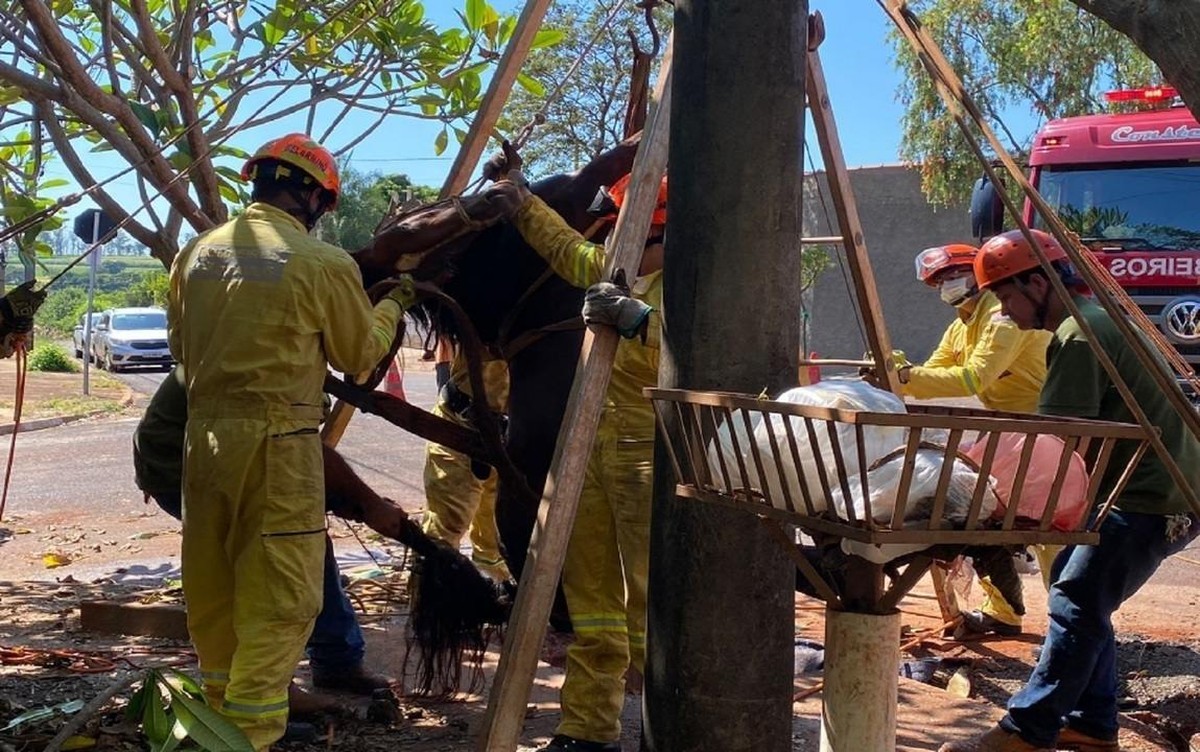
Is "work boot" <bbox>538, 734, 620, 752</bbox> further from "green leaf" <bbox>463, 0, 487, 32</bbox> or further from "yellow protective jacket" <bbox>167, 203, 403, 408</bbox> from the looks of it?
"green leaf" <bbox>463, 0, 487, 32</bbox>

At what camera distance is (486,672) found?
458 centimetres

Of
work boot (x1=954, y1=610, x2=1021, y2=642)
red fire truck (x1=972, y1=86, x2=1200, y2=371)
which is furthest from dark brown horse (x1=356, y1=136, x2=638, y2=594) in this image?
red fire truck (x1=972, y1=86, x2=1200, y2=371)

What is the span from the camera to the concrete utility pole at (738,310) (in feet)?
7.79

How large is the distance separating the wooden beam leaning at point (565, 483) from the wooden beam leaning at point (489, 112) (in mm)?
822

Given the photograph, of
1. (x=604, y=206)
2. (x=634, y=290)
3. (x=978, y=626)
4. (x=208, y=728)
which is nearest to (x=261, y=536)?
(x=208, y=728)

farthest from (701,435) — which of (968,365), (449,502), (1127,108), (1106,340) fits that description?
(1127,108)

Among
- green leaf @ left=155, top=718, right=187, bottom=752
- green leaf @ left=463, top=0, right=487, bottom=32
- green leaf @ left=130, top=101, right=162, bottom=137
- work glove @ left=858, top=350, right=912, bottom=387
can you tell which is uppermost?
green leaf @ left=463, top=0, right=487, bottom=32

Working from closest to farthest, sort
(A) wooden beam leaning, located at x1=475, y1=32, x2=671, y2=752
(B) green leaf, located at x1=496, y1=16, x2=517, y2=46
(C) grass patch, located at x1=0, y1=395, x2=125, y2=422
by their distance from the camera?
Answer: (A) wooden beam leaning, located at x1=475, y1=32, x2=671, y2=752 < (B) green leaf, located at x1=496, y1=16, x2=517, y2=46 < (C) grass patch, located at x1=0, y1=395, x2=125, y2=422

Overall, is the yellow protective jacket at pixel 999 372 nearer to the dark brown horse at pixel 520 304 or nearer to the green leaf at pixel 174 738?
the dark brown horse at pixel 520 304

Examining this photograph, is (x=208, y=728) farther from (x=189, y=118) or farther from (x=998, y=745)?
(x=189, y=118)

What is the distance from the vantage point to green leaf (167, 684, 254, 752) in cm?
308

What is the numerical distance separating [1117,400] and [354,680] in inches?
104

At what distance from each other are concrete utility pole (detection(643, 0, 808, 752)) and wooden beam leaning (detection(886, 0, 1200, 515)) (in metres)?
0.27

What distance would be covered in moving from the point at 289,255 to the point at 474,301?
1.03 m
